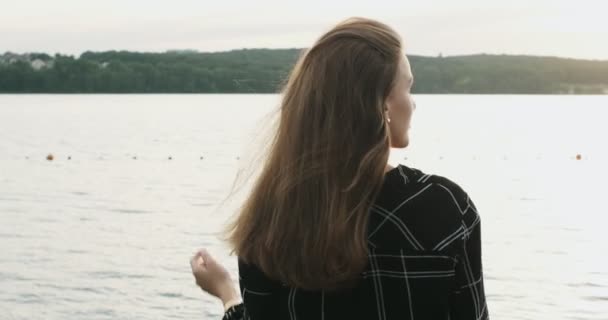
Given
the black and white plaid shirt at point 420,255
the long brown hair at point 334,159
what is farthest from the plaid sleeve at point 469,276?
the long brown hair at point 334,159

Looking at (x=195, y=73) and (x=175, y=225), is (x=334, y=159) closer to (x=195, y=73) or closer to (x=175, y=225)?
(x=175, y=225)

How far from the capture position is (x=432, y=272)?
2.24m

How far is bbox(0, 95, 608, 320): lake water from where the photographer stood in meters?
14.4

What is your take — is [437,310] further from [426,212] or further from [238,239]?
[238,239]

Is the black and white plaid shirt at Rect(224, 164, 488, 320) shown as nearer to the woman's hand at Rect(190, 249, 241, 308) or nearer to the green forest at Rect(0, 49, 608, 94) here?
the woman's hand at Rect(190, 249, 241, 308)

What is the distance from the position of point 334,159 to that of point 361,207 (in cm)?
13

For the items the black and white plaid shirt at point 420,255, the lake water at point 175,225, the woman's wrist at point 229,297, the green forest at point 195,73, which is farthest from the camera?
the green forest at point 195,73

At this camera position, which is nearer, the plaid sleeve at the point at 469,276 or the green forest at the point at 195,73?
the plaid sleeve at the point at 469,276

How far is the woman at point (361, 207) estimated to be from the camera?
224 centimetres

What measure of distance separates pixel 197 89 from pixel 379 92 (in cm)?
11880

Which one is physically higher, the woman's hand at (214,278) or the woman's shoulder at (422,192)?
the woman's shoulder at (422,192)

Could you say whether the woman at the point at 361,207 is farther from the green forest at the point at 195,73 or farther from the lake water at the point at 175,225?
the green forest at the point at 195,73

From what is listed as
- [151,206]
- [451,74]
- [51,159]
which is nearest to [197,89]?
[451,74]

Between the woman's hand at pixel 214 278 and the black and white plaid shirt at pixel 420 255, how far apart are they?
1.23 ft
